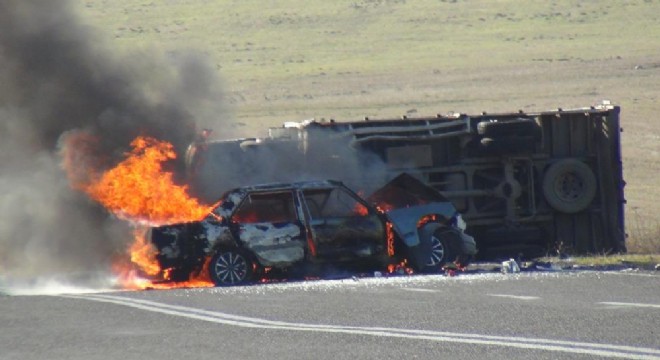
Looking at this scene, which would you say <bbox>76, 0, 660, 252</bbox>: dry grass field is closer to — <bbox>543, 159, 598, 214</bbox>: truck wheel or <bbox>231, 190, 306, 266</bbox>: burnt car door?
<bbox>543, 159, 598, 214</bbox>: truck wheel

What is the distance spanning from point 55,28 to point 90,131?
2802 mm

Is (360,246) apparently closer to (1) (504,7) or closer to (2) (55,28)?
(2) (55,28)

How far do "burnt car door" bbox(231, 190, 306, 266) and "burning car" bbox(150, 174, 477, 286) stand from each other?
0.04 feet

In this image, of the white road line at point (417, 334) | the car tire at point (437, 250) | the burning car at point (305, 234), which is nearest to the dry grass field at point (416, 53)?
the car tire at point (437, 250)

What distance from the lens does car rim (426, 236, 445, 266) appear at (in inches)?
758

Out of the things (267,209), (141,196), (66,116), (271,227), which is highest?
(66,116)

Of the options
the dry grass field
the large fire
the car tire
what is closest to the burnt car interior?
the large fire

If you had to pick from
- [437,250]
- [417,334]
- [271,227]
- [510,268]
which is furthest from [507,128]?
[417,334]

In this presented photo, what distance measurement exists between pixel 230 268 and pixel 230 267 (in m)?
0.01

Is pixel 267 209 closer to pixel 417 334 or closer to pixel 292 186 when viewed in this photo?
pixel 292 186

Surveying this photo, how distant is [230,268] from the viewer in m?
18.0

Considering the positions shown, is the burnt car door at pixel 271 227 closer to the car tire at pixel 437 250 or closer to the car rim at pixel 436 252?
the car tire at pixel 437 250

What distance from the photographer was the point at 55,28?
24.0 metres

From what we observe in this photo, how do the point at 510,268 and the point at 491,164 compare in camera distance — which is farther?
the point at 491,164
